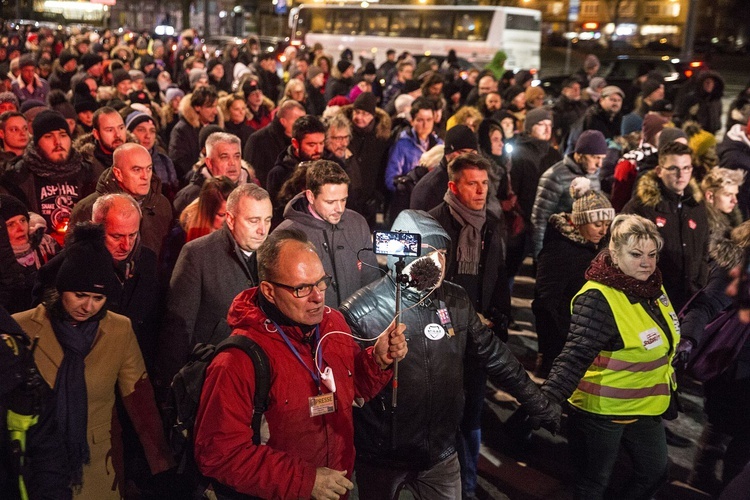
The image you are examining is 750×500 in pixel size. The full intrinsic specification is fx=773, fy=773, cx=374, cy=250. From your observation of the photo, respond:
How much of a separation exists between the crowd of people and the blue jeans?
0.01 m

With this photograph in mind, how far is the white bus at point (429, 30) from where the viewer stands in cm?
2705

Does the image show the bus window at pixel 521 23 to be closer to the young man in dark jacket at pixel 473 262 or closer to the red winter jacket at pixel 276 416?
the young man in dark jacket at pixel 473 262

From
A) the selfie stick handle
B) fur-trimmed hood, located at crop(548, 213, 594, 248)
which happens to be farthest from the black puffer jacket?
fur-trimmed hood, located at crop(548, 213, 594, 248)

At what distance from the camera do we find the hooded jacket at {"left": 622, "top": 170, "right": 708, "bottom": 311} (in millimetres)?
6148

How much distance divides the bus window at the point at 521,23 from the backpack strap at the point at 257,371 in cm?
2562

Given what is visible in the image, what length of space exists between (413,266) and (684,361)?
2.16 meters

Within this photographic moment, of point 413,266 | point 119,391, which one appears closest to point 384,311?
point 413,266

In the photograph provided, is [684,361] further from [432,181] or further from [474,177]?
[432,181]

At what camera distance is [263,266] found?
3.12m

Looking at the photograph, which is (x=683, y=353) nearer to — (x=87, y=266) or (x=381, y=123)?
(x=87, y=266)

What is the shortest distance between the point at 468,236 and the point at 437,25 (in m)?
24.6

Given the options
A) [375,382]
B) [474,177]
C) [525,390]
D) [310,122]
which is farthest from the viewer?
[310,122]

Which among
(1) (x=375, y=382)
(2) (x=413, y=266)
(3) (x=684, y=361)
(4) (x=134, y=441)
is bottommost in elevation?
(4) (x=134, y=441)

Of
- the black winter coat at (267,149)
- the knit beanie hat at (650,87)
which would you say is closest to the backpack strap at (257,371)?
the black winter coat at (267,149)
